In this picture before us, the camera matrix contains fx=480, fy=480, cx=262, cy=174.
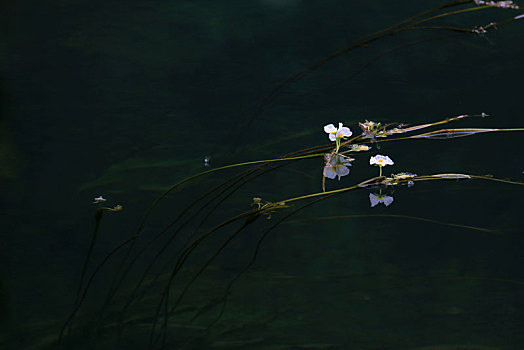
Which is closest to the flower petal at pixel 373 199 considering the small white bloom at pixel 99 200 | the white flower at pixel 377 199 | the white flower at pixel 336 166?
the white flower at pixel 377 199

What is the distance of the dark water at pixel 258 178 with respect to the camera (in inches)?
39.9

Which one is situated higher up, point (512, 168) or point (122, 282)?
point (512, 168)

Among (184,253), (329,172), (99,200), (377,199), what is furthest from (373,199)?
(99,200)

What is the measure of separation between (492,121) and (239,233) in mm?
669

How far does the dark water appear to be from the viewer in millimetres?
1014

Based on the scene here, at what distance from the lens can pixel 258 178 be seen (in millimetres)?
1106

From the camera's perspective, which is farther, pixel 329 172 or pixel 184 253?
pixel 184 253

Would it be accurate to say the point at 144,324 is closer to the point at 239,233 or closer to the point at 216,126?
the point at 239,233

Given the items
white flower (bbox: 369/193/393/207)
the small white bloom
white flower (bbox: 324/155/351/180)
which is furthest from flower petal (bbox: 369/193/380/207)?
the small white bloom

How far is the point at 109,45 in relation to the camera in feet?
4.02

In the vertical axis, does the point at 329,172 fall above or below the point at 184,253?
above

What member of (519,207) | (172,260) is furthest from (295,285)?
(519,207)

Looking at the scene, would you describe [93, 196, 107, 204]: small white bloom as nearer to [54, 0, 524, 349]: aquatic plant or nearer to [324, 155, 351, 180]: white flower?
[54, 0, 524, 349]: aquatic plant

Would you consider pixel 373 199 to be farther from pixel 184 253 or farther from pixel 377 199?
pixel 184 253
